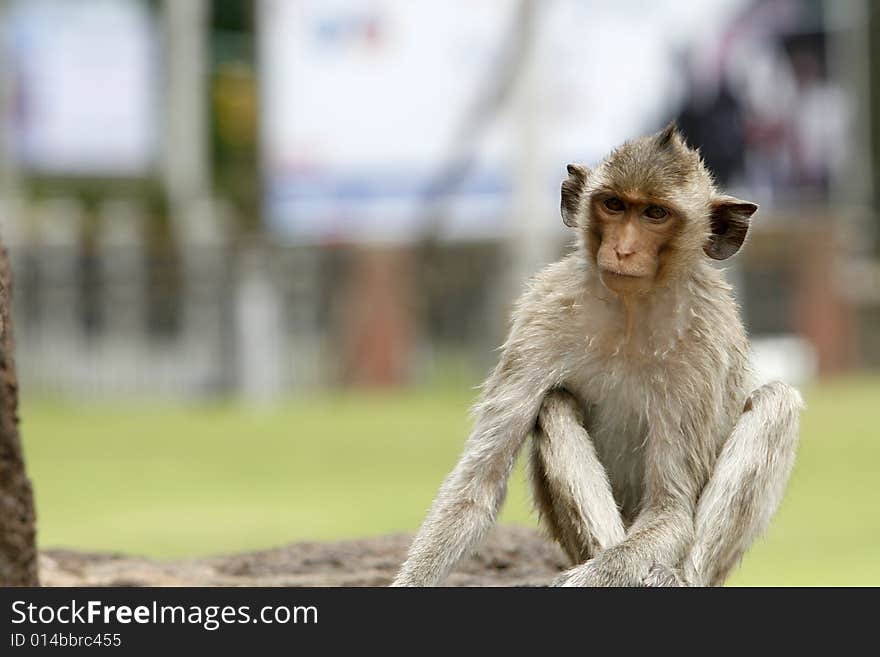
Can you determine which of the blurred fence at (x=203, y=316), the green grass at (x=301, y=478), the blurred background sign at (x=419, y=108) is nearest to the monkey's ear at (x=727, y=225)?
the green grass at (x=301, y=478)

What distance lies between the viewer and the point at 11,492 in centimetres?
627

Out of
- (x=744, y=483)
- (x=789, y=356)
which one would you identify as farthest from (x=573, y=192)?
(x=789, y=356)

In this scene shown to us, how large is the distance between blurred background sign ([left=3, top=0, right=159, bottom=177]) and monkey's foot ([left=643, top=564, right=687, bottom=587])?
81.5 feet

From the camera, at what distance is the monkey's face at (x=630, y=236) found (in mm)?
5434

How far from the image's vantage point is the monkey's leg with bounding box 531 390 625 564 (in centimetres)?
571

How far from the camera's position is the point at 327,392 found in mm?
24469

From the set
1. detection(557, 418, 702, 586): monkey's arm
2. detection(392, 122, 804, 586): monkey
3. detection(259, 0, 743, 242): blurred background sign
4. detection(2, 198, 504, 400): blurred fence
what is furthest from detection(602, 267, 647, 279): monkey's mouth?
detection(259, 0, 743, 242): blurred background sign

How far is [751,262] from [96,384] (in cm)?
1057

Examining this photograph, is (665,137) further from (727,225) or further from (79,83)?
(79,83)

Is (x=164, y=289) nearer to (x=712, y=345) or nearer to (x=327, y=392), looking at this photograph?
(x=327, y=392)

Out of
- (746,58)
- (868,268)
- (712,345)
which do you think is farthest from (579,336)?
(868,268)

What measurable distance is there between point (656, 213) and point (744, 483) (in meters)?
0.95

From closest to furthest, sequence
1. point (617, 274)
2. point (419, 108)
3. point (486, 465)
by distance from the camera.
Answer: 1. point (617, 274)
2. point (486, 465)
3. point (419, 108)

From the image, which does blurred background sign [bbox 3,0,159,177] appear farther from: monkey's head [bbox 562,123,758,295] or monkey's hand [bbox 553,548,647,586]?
monkey's hand [bbox 553,548,647,586]
